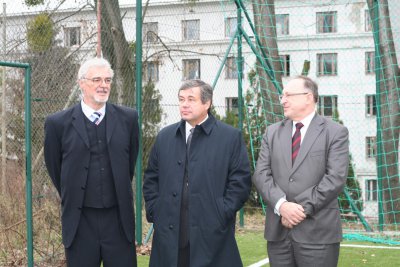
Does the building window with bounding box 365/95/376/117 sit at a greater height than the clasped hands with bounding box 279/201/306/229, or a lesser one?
greater

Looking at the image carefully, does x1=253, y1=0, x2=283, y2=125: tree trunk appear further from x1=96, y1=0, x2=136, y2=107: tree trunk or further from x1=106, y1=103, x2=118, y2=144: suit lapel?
x1=106, y1=103, x2=118, y2=144: suit lapel

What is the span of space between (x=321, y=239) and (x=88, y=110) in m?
1.67

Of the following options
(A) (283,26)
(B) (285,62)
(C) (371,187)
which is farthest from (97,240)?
(C) (371,187)

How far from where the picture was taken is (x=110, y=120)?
4316 mm

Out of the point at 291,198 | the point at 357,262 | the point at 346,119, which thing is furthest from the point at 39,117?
the point at 346,119

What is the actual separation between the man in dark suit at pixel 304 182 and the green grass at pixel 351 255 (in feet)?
8.37

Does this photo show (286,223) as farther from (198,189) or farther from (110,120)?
(110,120)

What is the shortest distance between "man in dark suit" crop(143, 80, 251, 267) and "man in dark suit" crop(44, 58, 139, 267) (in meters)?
0.22

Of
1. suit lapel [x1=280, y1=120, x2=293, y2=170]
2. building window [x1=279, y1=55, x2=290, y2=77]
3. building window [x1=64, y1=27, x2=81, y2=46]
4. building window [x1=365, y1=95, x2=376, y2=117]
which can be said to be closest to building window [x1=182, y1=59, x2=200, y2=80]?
building window [x1=279, y1=55, x2=290, y2=77]

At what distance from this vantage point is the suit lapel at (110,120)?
426cm

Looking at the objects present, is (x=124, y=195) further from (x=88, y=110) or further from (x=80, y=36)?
(x=80, y=36)

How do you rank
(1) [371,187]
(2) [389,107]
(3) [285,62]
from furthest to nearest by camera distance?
(1) [371,187], (3) [285,62], (2) [389,107]

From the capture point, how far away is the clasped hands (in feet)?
13.8

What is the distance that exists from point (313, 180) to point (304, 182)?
0.06 metres
